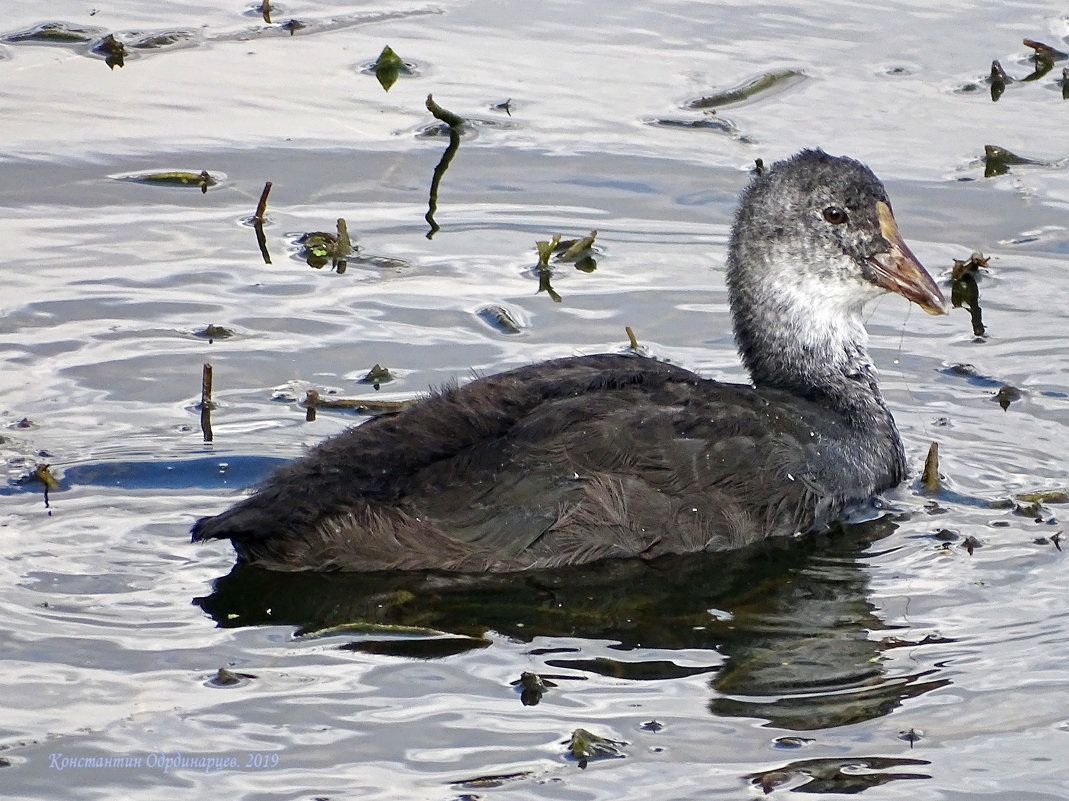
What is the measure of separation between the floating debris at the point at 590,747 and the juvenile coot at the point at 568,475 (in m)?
1.17

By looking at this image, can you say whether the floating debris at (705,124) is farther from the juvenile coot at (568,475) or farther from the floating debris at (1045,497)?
the floating debris at (1045,497)

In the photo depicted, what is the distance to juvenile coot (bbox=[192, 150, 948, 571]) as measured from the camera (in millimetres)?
6234

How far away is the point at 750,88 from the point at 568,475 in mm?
4986

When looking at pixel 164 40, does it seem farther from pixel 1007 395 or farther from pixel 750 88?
pixel 1007 395

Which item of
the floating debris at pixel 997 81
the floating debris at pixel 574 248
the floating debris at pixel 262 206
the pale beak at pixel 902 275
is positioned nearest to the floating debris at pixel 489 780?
the pale beak at pixel 902 275

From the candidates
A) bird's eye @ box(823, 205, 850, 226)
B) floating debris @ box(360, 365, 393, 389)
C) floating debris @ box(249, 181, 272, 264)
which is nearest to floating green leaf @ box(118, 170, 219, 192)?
floating debris @ box(249, 181, 272, 264)

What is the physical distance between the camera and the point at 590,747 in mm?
5227

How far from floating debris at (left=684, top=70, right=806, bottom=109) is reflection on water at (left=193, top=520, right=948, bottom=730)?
173 inches

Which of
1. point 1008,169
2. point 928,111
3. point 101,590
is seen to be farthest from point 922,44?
point 101,590

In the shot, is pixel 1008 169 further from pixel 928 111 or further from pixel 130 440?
pixel 130 440

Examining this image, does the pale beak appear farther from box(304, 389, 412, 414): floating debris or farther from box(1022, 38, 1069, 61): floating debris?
box(1022, 38, 1069, 61): floating debris

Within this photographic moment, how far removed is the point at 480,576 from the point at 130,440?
164 cm

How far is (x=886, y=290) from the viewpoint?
25.2 feet

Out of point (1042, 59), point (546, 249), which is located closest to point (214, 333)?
point (546, 249)
